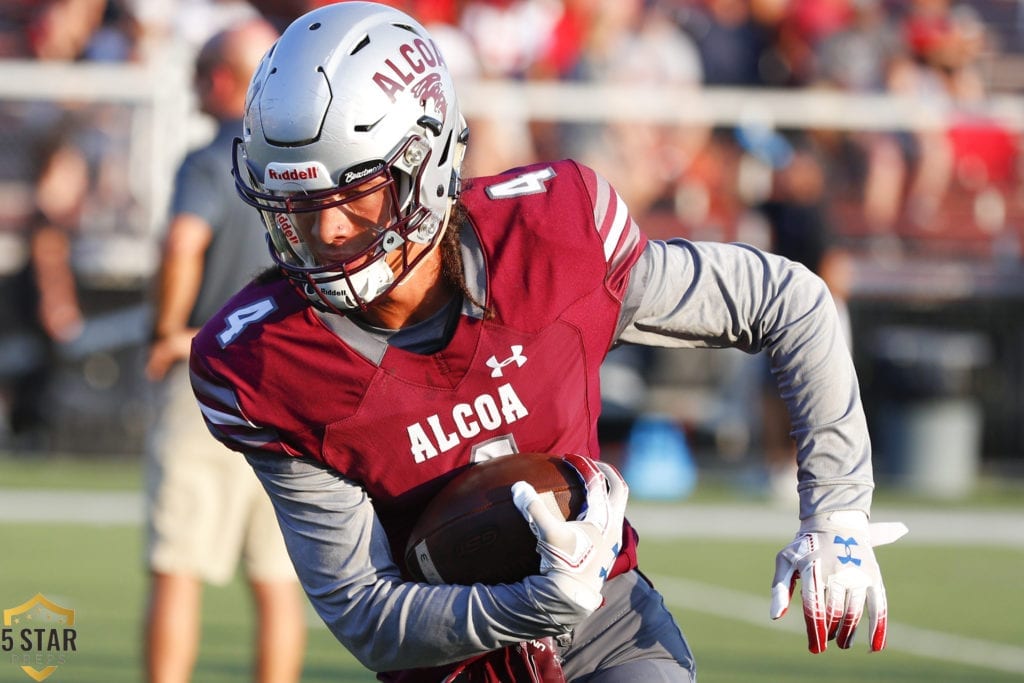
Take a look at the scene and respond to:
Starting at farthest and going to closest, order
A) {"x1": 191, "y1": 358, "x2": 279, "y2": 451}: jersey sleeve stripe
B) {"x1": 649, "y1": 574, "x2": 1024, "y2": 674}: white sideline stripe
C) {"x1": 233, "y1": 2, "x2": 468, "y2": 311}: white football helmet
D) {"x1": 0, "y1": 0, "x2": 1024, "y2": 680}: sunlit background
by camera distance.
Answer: {"x1": 0, "y1": 0, "x2": 1024, "y2": 680}: sunlit background
{"x1": 649, "y1": 574, "x2": 1024, "y2": 674}: white sideline stripe
{"x1": 191, "y1": 358, "x2": 279, "y2": 451}: jersey sleeve stripe
{"x1": 233, "y1": 2, "x2": 468, "y2": 311}: white football helmet

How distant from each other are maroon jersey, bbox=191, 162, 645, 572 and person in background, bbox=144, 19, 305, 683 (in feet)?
5.57

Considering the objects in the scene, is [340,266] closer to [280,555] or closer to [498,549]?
[498,549]

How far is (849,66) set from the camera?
40.3 ft

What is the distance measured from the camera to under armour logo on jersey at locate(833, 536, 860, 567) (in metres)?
2.98

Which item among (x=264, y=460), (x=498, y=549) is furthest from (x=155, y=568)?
(x=498, y=549)

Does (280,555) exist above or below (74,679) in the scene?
above

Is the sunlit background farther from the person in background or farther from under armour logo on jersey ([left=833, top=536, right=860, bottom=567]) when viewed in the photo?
under armour logo on jersey ([left=833, top=536, right=860, bottom=567])

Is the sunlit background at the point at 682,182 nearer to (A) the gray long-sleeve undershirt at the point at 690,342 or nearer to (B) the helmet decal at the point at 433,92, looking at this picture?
(A) the gray long-sleeve undershirt at the point at 690,342

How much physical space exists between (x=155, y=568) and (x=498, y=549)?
6.86ft

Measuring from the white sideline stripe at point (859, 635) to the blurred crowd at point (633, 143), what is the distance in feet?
11.9

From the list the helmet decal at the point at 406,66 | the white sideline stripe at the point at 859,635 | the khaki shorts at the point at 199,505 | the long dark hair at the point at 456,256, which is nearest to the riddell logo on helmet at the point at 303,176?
the helmet decal at the point at 406,66

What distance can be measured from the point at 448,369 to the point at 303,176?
449 mm

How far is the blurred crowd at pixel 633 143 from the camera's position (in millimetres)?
11039

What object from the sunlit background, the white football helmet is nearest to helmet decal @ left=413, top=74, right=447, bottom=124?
the white football helmet
